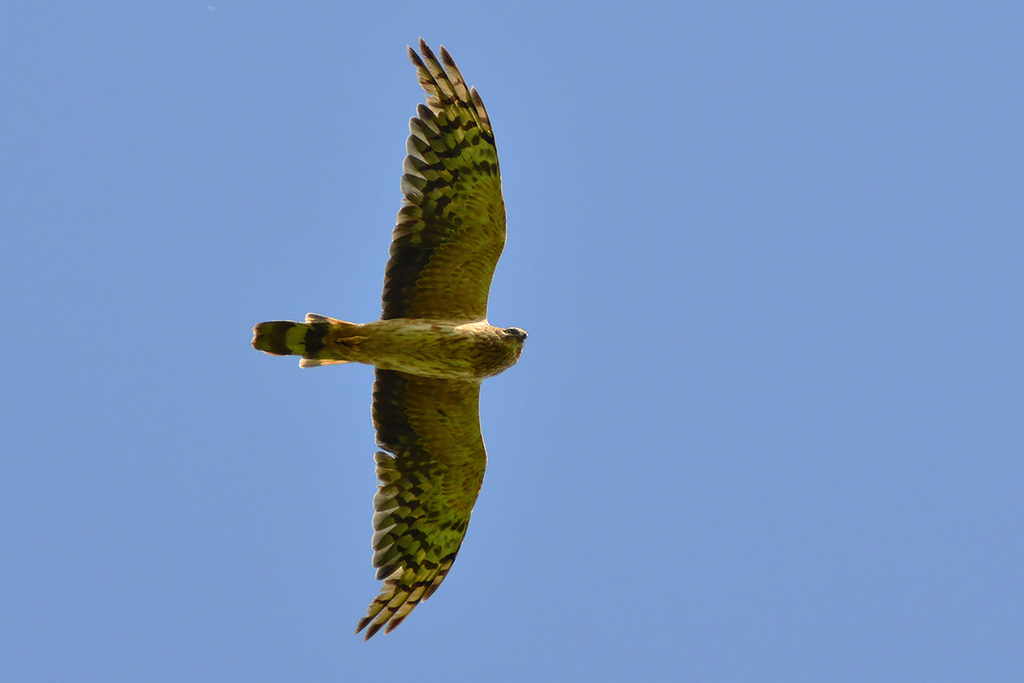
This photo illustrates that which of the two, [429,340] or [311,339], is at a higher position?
[429,340]

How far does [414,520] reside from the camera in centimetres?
1130

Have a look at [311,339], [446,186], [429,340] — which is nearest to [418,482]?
[429,340]

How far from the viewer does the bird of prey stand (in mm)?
10352

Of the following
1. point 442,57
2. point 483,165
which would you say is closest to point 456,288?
point 483,165

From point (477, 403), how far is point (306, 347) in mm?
1785

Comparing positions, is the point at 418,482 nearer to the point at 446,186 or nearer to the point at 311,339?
the point at 311,339

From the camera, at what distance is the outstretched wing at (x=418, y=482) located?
433 inches

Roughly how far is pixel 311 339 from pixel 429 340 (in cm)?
111

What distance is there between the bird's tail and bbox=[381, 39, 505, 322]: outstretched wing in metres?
0.64

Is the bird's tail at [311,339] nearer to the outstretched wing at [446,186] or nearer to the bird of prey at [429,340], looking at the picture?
the bird of prey at [429,340]

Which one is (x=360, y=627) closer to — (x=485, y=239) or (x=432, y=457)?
(x=432, y=457)

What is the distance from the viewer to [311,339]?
10398 mm

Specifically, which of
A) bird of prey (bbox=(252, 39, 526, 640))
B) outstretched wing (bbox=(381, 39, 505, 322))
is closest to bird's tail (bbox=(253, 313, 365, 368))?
bird of prey (bbox=(252, 39, 526, 640))

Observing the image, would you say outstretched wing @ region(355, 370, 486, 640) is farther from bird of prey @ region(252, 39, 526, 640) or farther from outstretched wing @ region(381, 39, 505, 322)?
outstretched wing @ region(381, 39, 505, 322)
